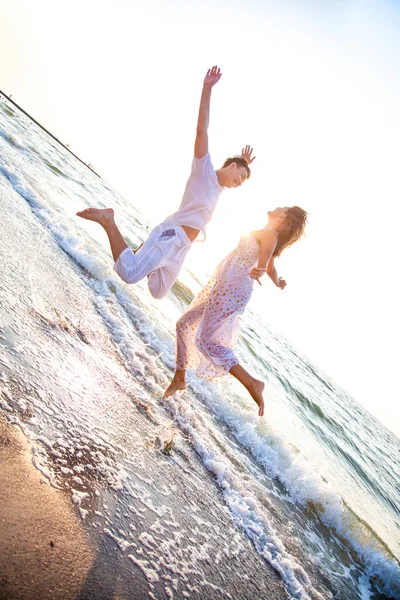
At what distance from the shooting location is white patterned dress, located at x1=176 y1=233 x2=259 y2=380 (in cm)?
393

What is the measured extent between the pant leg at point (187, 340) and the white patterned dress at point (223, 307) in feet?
0.34

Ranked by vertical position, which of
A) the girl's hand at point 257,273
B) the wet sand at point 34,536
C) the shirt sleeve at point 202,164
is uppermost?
the shirt sleeve at point 202,164

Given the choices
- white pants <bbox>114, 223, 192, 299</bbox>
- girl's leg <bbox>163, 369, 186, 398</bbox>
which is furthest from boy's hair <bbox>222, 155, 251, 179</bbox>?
girl's leg <bbox>163, 369, 186, 398</bbox>

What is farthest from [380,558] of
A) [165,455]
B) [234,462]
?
[165,455]

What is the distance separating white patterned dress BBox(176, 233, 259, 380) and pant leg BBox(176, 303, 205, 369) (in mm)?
103

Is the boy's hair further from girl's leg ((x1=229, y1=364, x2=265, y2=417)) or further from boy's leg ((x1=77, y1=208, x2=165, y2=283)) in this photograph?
girl's leg ((x1=229, y1=364, x2=265, y2=417))

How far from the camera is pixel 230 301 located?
3957 mm

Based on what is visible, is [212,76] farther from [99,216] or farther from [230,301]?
[230,301]

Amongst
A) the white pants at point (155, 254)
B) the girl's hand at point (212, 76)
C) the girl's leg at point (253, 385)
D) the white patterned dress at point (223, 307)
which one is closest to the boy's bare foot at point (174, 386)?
the white patterned dress at point (223, 307)

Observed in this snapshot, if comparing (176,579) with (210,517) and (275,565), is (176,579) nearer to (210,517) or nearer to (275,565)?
(210,517)

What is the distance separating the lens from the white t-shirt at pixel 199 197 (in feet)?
11.0

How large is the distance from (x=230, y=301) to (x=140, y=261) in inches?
44.7

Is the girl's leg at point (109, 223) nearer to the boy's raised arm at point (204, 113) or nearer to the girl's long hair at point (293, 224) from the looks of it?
the boy's raised arm at point (204, 113)

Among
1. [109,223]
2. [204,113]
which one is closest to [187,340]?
[109,223]
